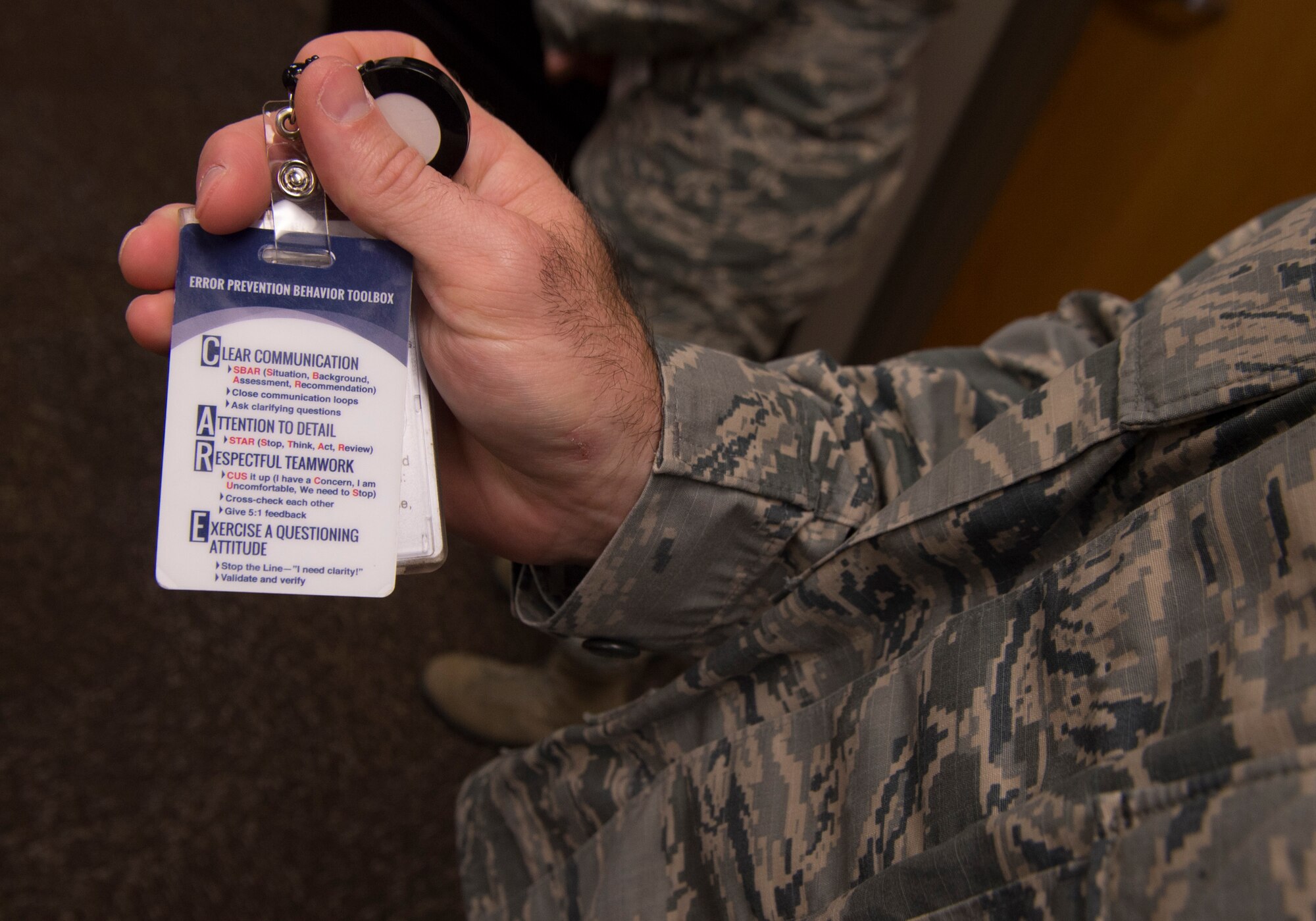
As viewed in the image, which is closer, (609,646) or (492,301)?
(492,301)

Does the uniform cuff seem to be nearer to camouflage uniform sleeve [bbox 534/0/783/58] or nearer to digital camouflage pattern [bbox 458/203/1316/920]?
digital camouflage pattern [bbox 458/203/1316/920]

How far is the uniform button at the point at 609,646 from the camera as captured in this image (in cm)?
67

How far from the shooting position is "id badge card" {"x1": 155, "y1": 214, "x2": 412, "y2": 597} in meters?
0.47

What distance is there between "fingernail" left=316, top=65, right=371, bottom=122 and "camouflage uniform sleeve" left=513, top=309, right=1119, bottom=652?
25 centimetres

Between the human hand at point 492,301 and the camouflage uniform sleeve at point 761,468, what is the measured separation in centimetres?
3

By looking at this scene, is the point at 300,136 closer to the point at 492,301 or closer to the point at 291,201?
the point at 291,201

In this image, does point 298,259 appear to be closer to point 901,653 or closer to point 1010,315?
point 901,653

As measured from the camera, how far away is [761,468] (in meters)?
0.60

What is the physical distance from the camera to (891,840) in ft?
1.51

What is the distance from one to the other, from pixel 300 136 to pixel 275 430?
18 centimetres

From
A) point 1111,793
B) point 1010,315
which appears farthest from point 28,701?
point 1010,315

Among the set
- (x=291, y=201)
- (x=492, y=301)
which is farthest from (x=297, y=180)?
(x=492, y=301)

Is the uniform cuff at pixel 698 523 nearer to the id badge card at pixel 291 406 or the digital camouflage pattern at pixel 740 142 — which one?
the id badge card at pixel 291 406

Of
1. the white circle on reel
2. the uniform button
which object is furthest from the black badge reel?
the uniform button
